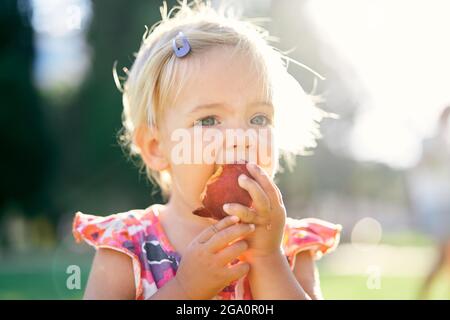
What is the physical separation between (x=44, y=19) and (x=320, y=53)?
5.85m

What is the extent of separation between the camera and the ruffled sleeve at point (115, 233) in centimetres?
246

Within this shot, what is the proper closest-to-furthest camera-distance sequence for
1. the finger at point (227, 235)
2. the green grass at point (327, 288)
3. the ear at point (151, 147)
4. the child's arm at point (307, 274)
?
the finger at point (227, 235) < the child's arm at point (307, 274) < the ear at point (151, 147) < the green grass at point (327, 288)

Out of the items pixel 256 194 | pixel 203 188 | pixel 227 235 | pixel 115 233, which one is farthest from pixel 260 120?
pixel 115 233

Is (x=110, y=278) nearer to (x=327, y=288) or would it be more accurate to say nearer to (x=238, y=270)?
(x=238, y=270)

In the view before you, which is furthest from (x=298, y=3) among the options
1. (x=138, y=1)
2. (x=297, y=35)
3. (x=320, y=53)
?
(x=138, y=1)

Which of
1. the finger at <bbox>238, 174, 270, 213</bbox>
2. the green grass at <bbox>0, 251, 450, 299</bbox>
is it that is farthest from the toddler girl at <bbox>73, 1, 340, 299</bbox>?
the green grass at <bbox>0, 251, 450, 299</bbox>

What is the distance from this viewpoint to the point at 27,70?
16.0 m

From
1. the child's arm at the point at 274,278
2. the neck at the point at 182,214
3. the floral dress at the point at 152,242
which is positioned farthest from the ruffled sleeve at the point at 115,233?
the child's arm at the point at 274,278

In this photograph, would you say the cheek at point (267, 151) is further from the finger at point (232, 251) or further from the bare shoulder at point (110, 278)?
the bare shoulder at point (110, 278)

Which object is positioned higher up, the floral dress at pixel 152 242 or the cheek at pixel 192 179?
the cheek at pixel 192 179

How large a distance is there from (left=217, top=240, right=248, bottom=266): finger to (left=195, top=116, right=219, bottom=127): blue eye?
18.5 inches

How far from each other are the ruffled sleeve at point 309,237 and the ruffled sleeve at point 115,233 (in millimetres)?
564

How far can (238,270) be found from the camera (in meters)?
2.19
